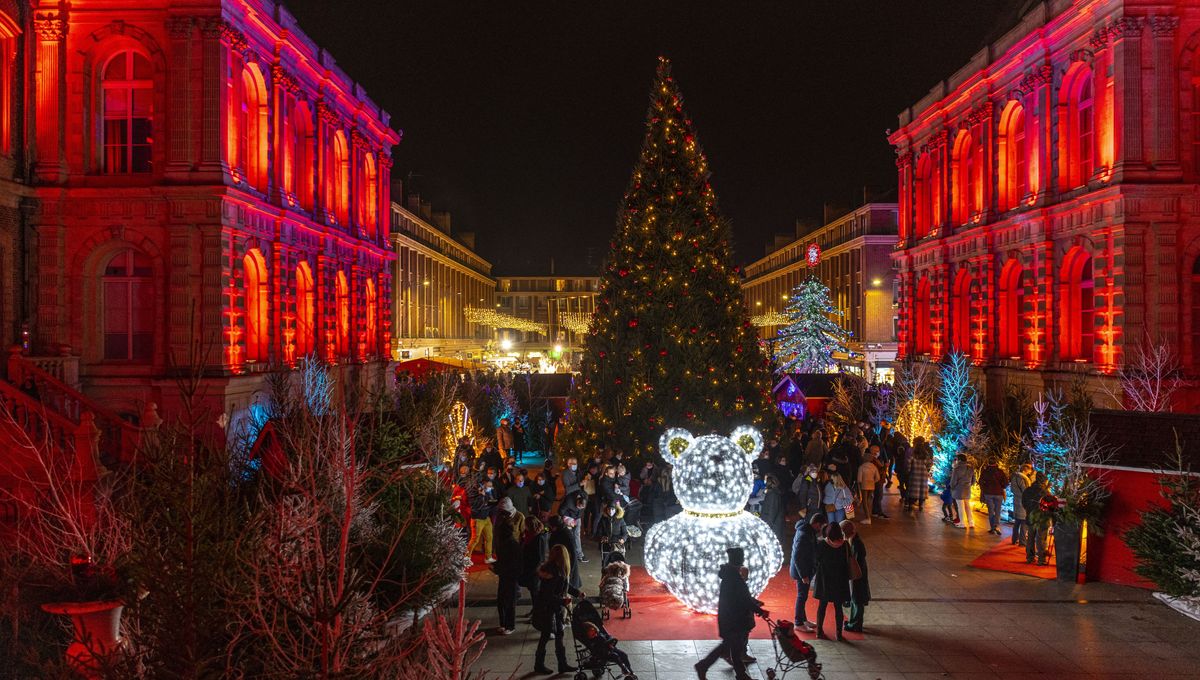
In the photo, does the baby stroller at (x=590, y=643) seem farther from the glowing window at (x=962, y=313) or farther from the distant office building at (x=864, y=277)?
the distant office building at (x=864, y=277)

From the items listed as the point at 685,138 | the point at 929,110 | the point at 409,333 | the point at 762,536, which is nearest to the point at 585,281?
the point at 409,333

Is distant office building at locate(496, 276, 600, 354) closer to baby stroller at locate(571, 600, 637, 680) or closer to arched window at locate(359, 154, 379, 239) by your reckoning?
arched window at locate(359, 154, 379, 239)

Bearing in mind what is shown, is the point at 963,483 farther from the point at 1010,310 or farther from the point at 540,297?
the point at 540,297

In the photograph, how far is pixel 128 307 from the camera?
25.1 m

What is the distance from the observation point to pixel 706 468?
40.7ft

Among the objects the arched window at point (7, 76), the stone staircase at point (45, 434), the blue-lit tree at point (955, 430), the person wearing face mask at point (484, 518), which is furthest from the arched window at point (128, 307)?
the blue-lit tree at point (955, 430)

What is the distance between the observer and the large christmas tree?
20.9 m

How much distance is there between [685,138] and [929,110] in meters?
30.7

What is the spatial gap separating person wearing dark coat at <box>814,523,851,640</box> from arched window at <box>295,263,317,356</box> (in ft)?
79.4

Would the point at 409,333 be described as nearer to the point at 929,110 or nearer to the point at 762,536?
the point at 929,110

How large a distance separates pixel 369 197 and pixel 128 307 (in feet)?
71.3

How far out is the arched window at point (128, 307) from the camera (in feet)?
82.5

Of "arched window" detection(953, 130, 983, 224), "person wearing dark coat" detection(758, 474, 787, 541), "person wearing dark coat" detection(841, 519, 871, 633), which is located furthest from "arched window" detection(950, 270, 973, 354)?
"person wearing dark coat" detection(841, 519, 871, 633)

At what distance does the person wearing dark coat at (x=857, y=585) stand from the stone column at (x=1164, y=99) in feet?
73.6
